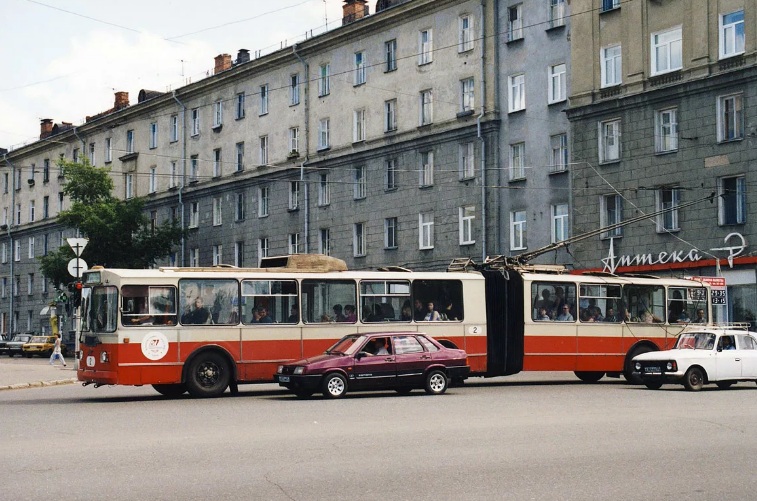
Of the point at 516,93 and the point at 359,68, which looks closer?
the point at 516,93

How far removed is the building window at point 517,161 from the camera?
4738 centimetres

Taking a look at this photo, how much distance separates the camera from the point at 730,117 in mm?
38969

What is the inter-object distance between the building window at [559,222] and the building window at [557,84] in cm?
409

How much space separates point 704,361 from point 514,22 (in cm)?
2587

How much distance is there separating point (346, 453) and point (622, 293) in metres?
17.6

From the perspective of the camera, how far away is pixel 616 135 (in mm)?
43031

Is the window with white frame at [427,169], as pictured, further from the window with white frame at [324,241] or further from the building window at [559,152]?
the window with white frame at [324,241]

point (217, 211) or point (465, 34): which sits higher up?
point (465, 34)

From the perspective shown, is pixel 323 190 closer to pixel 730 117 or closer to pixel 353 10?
pixel 353 10

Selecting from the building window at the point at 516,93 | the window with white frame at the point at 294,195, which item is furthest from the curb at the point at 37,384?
the window with white frame at the point at 294,195

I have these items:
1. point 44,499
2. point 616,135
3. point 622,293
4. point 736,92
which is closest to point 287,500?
point 44,499

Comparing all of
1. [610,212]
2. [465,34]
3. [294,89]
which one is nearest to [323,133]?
[294,89]

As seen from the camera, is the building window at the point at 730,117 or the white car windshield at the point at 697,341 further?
the building window at the point at 730,117

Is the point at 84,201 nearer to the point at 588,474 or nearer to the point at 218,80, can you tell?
the point at 218,80
